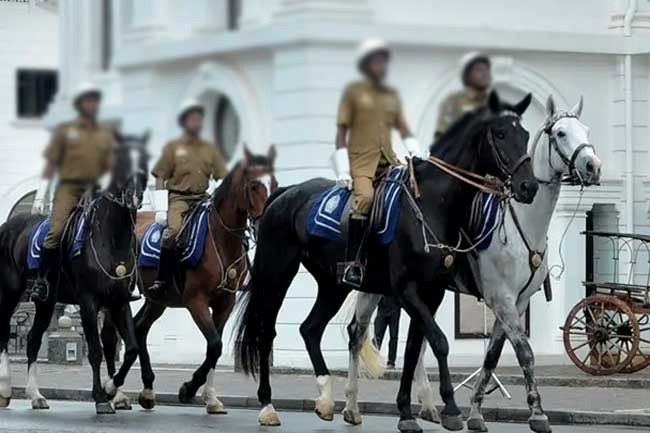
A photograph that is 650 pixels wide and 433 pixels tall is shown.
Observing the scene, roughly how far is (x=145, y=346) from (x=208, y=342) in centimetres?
149

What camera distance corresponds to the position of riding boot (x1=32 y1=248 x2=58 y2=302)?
14.2 metres

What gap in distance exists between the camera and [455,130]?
567cm

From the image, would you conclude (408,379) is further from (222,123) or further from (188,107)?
(188,107)

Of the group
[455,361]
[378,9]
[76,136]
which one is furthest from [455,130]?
[455,361]

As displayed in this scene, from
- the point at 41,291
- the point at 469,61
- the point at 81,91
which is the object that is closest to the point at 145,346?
the point at 41,291

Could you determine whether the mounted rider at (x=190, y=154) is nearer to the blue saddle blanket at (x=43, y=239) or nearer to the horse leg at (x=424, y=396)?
the horse leg at (x=424, y=396)

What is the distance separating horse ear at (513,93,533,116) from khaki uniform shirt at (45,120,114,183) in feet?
7.52

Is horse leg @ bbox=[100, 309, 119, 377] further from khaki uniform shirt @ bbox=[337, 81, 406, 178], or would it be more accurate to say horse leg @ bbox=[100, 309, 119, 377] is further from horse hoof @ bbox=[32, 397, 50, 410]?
khaki uniform shirt @ bbox=[337, 81, 406, 178]

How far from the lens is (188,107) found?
4.09 m

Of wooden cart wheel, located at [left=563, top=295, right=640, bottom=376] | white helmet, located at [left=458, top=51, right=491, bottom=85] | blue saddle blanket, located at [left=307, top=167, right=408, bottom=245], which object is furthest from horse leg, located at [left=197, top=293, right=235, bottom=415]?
white helmet, located at [left=458, top=51, right=491, bottom=85]

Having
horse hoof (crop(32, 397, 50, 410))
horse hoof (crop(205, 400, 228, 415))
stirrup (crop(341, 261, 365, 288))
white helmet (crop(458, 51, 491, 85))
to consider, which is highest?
white helmet (crop(458, 51, 491, 85))

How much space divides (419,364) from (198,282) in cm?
279

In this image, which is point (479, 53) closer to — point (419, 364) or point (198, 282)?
point (419, 364)

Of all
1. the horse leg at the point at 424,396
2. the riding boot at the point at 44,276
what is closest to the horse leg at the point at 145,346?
the riding boot at the point at 44,276
